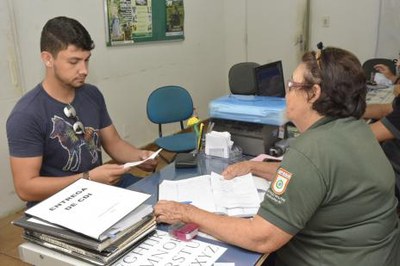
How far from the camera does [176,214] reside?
1246 mm

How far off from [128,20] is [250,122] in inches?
91.8

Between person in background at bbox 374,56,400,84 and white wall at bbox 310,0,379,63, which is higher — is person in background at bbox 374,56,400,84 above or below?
below

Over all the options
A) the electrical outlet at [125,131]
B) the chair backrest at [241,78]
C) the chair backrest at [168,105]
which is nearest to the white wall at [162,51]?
the electrical outlet at [125,131]

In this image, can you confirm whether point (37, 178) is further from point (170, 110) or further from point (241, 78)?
point (241, 78)

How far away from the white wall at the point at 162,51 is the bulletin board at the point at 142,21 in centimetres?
8

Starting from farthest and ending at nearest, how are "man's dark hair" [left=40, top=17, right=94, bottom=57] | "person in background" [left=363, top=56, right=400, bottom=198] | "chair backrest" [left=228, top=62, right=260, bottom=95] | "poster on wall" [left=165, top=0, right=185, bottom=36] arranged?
"poster on wall" [left=165, top=0, right=185, bottom=36] < "chair backrest" [left=228, top=62, right=260, bottom=95] < "person in background" [left=363, top=56, right=400, bottom=198] < "man's dark hair" [left=40, top=17, right=94, bottom=57]

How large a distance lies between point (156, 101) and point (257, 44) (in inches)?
103

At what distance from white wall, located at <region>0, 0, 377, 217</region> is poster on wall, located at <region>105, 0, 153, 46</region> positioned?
3.4 inches

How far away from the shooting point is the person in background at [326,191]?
3.47 feet

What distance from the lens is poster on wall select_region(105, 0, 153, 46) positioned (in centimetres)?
365

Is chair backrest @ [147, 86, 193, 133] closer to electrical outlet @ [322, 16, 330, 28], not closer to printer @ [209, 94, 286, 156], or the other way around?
printer @ [209, 94, 286, 156]

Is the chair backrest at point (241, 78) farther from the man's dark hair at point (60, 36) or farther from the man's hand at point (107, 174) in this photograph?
the man's hand at point (107, 174)

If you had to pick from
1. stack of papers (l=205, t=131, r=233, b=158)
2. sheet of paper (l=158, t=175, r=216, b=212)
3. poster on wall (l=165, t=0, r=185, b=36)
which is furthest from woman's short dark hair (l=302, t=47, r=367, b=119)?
poster on wall (l=165, t=0, r=185, b=36)

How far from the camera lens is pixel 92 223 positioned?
1.06 meters
